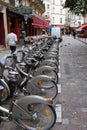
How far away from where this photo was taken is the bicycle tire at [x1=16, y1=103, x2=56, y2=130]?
13.5 ft

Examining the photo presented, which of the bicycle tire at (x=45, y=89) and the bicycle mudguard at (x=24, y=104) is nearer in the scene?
the bicycle mudguard at (x=24, y=104)

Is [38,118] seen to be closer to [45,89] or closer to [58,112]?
[58,112]

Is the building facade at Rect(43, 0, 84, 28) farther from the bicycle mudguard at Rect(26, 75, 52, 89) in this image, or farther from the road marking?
the road marking

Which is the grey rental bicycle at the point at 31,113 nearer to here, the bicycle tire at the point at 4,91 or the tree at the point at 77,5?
the bicycle tire at the point at 4,91

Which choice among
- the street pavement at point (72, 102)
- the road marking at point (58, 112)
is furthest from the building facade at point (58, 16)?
the road marking at point (58, 112)

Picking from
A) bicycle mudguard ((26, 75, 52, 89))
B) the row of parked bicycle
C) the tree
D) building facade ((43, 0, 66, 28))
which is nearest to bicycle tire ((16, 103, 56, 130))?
the row of parked bicycle

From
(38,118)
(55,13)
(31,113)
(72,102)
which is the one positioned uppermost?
(55,13)

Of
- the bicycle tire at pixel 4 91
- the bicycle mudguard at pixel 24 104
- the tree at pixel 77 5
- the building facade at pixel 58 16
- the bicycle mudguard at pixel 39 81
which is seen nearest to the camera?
the bicycle mudguard at pixel 24 104

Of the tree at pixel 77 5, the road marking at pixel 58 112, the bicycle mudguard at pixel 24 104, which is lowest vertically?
the road marking at pixel 58 112

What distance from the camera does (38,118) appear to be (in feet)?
13.8

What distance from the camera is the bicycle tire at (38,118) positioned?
13.5 feet

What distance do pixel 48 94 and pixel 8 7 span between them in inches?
604

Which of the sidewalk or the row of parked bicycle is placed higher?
the row of parked bicycle

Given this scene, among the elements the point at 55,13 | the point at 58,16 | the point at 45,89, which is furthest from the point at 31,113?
the point at 58,16
